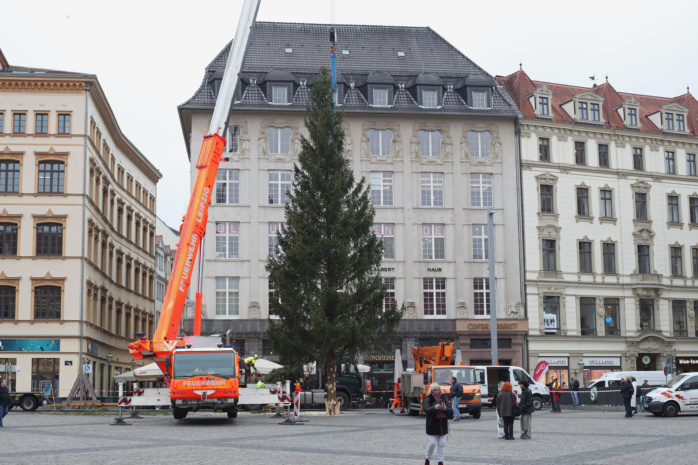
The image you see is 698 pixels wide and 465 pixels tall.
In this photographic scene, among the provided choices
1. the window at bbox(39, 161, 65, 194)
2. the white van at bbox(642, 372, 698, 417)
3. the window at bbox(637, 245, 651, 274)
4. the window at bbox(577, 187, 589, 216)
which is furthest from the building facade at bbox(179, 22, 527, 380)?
the white van at bbox(642, 372, 698, 417)

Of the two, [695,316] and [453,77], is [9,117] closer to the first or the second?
[453,77]

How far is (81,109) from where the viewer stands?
54.0 metres

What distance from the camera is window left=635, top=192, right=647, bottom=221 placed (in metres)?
61.3

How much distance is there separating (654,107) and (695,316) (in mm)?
15163

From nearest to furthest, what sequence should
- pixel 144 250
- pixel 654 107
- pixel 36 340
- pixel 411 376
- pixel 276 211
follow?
pixel 411 376
pixel 36 340
pixel 276 211
pixel 654 107
pixel 144 250

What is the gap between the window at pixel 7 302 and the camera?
5200 centimetres

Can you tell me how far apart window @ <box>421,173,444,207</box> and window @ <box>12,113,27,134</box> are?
23678 mm

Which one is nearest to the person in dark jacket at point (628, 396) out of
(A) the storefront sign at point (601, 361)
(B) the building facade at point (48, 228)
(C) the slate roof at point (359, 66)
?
(A) the storefront sign at point (601, 361)

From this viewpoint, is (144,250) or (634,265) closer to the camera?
(634,265)

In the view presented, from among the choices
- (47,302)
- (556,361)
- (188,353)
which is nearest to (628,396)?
(188,353)

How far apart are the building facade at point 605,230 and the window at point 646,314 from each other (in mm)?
72

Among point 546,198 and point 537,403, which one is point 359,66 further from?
point 537,403

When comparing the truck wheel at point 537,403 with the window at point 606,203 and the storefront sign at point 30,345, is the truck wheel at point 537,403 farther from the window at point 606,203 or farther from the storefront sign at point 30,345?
the storefront sign at point 30,345

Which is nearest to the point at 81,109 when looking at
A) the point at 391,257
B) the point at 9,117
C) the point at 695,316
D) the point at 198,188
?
the point at 9,117
